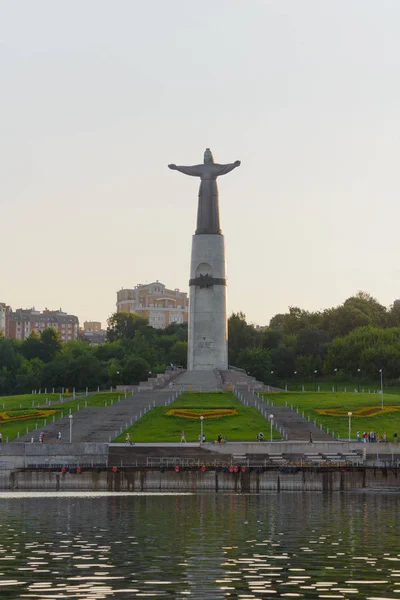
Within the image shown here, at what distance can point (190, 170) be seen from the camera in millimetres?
109688

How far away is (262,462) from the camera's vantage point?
205 feet

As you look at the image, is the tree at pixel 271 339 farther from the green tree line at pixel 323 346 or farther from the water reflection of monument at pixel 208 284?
the water reflection of monument at pixel 208 284

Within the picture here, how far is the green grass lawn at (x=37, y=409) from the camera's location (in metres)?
79.1

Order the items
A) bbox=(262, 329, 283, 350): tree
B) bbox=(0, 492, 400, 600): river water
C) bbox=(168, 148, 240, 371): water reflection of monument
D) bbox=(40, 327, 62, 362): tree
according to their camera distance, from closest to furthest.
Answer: bbox=(0, 492, 400, 600): river water < bbox=(168, 148, 240, 371): water reflection of monument < bbox=(262, 329, 283, 350): tree < bbox=(40, 327, 62, 362): tree

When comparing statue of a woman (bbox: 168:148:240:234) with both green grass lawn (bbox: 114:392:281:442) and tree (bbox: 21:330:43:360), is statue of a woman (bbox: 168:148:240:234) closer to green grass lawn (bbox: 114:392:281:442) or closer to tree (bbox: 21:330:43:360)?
green grass lawn (bbox: 114:392:281:442)

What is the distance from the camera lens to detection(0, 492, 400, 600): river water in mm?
26609

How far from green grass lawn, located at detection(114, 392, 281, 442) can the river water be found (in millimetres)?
20850

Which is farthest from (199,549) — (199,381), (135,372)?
(135,372)

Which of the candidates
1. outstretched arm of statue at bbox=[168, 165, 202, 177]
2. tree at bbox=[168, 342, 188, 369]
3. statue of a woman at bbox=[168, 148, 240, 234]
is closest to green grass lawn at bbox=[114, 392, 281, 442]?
statue of a woman at bbox=[168, 148, 240, 234]

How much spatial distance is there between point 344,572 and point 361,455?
36.1 metres

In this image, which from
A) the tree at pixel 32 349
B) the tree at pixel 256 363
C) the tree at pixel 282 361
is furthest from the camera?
the tree at pixel 32 349

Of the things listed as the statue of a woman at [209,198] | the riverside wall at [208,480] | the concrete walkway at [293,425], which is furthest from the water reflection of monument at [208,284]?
the riverside wall at [208,480]

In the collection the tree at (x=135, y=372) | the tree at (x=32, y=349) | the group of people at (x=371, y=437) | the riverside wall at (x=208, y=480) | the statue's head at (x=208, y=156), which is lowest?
the riverside wall at (x=208, y=480)

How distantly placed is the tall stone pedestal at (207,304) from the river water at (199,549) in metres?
54.9
